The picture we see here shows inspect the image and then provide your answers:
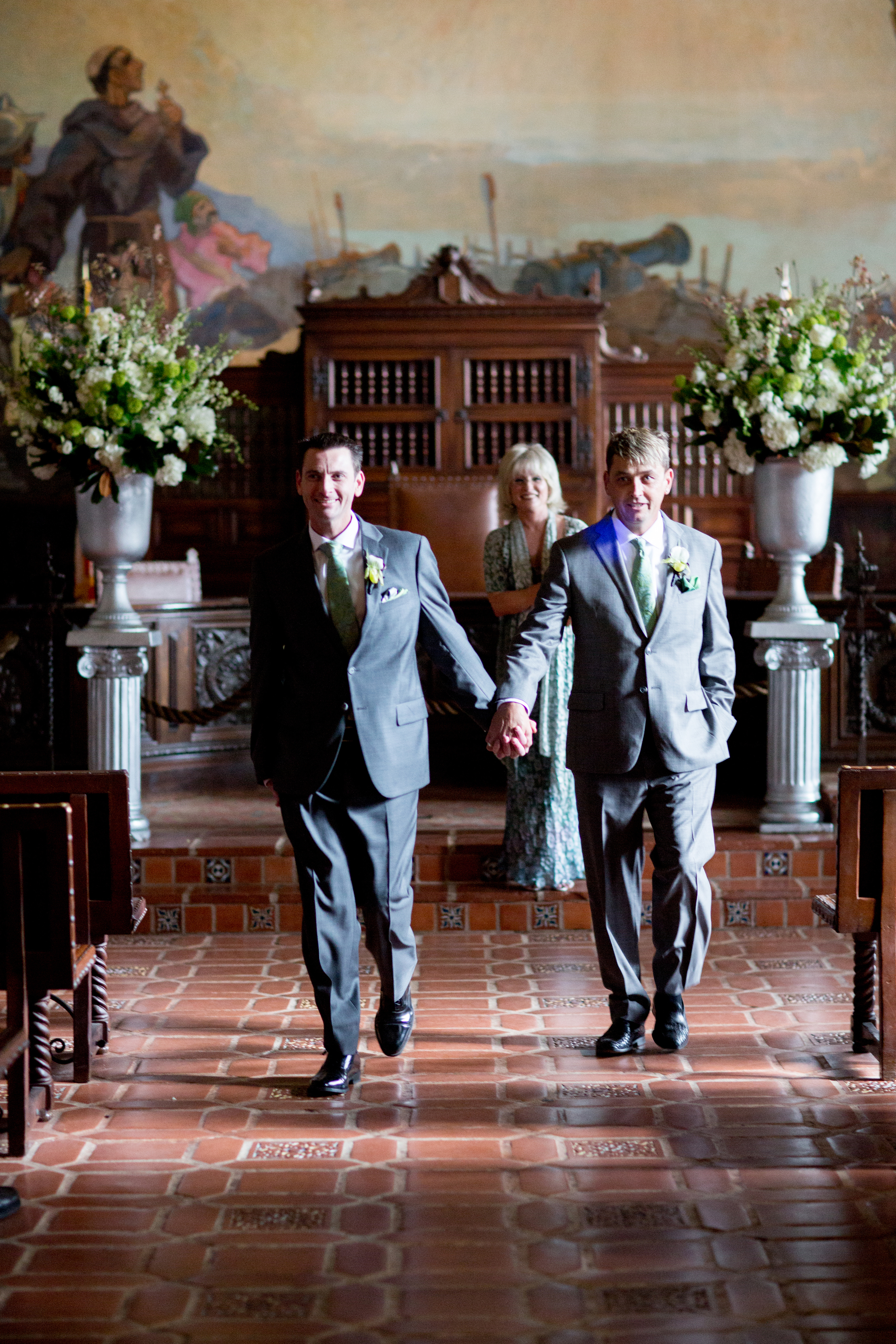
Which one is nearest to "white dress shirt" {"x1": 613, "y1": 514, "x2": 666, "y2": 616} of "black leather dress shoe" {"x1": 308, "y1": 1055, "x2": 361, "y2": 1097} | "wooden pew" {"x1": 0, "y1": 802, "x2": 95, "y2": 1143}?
"black leather dress shoe" {"x1": 308, "y1": 1055, "x2": 361, "y2": 1097}

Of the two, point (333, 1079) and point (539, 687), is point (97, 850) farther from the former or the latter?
point (539, 687)

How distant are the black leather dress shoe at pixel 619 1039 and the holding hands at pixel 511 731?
2.77ft

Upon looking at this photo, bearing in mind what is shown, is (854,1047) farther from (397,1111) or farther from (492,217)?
(492,217)

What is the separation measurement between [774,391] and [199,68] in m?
6.25

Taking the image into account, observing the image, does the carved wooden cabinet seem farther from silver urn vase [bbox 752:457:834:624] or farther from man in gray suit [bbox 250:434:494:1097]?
man in gray suit [bbox 250:434:494:1097]

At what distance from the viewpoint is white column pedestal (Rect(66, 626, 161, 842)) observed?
577 cm

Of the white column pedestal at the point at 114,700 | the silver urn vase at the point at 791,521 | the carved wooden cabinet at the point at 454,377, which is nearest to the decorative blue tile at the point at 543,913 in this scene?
the silver urn vase at the point at 791,521

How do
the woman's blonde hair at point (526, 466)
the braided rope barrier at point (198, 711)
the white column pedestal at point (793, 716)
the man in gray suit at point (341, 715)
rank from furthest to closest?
the braided rope barrier at point (198, 711) < the white column pedestal at point (793, 716) < the woman's blonde hair at point (526, 466) < the man in gray suit at point (341, 715)

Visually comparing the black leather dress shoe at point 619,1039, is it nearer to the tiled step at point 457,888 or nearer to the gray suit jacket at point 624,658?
the gray suit jacket at point 624,658

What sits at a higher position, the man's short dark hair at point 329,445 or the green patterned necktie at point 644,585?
the man's short dark hair at point 329,445

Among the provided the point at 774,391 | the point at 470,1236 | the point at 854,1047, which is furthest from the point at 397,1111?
the point at 774,391

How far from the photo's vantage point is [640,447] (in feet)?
11.9

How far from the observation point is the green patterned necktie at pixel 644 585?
3809mm

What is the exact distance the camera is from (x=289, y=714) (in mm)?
3680
